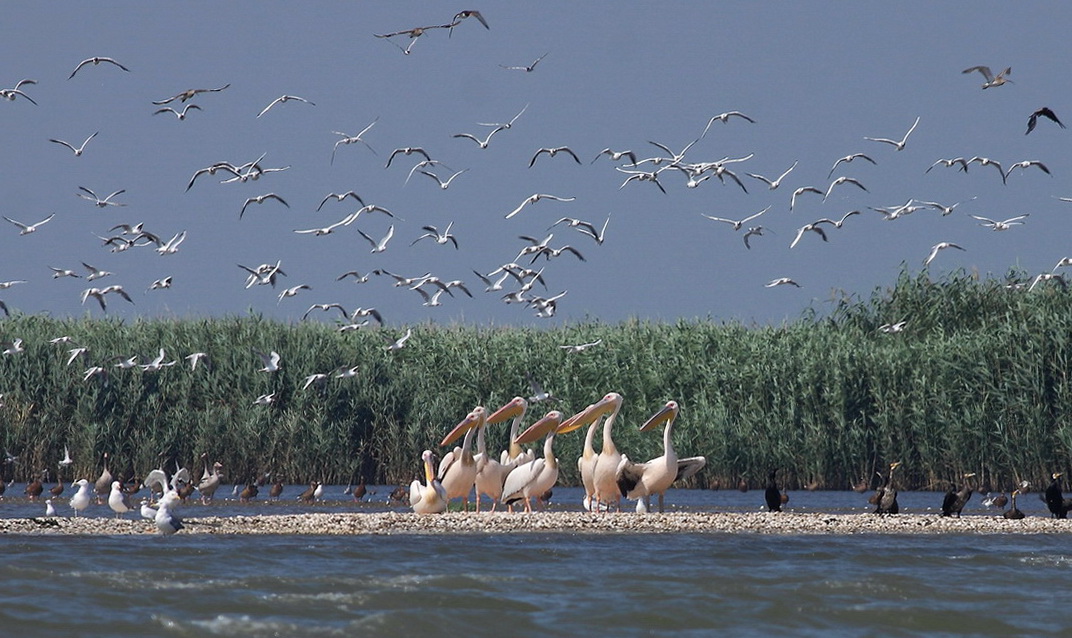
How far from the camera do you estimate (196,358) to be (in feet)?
104

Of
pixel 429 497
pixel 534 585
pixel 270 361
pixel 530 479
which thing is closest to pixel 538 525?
pixel 530 479

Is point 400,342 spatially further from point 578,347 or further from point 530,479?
point 530,479

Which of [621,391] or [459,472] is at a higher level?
[621,391]

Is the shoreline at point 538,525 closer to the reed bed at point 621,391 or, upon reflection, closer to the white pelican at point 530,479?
the white pelican at point 530,479

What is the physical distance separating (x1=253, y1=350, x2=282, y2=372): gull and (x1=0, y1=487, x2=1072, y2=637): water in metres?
10.5

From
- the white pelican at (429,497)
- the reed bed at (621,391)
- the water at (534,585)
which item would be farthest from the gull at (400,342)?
the water at (534,585)

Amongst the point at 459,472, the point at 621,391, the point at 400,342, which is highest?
the point at 400,342

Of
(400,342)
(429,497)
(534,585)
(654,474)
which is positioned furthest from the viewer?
(400,342)

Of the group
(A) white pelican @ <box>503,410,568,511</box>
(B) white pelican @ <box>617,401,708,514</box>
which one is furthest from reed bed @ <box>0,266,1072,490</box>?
(A) white pelican @ <box>503,410,568,511</box>

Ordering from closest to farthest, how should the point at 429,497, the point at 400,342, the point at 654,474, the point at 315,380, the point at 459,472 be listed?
the point at 429,497 → the point at 654,474 → the point at 459,472 → the point at 315,380 → the point at 400,342

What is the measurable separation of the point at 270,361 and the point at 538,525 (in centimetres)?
1135

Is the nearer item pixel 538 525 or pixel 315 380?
pixel 538 525

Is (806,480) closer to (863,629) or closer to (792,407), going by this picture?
(792,407)

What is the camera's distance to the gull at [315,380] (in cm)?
3145
